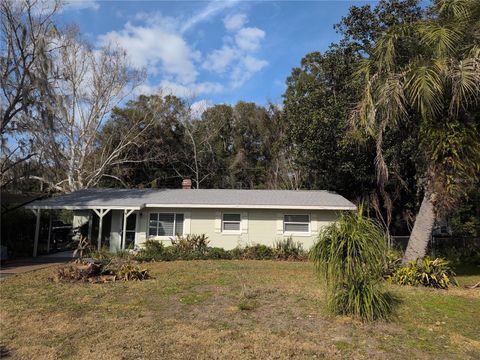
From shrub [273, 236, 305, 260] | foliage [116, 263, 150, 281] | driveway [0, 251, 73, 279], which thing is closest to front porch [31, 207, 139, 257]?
driveway [0, 251, 73, 279]

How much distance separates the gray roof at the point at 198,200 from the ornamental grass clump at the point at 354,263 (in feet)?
36.4

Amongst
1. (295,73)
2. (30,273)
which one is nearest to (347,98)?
(295,73)

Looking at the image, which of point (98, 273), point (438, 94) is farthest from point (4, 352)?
point (438, 94)

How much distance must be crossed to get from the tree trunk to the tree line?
0.10ft

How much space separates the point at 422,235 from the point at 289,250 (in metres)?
7.08

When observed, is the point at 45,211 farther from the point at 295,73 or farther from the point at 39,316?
the point at 295,73

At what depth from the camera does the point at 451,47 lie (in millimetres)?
11570

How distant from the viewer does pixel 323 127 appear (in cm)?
2119

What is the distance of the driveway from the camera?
13.8 metres

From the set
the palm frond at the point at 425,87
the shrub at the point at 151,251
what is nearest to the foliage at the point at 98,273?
the shrub at the point at 151,251

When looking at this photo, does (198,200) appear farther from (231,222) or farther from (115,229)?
(115,229)

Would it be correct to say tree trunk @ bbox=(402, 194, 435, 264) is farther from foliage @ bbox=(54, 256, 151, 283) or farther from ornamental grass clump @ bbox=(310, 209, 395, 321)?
foliage @ bbox=(54, 256, 151, 283)

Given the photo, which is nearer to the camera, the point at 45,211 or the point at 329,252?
the point at 329,252

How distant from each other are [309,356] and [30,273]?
427 inches
